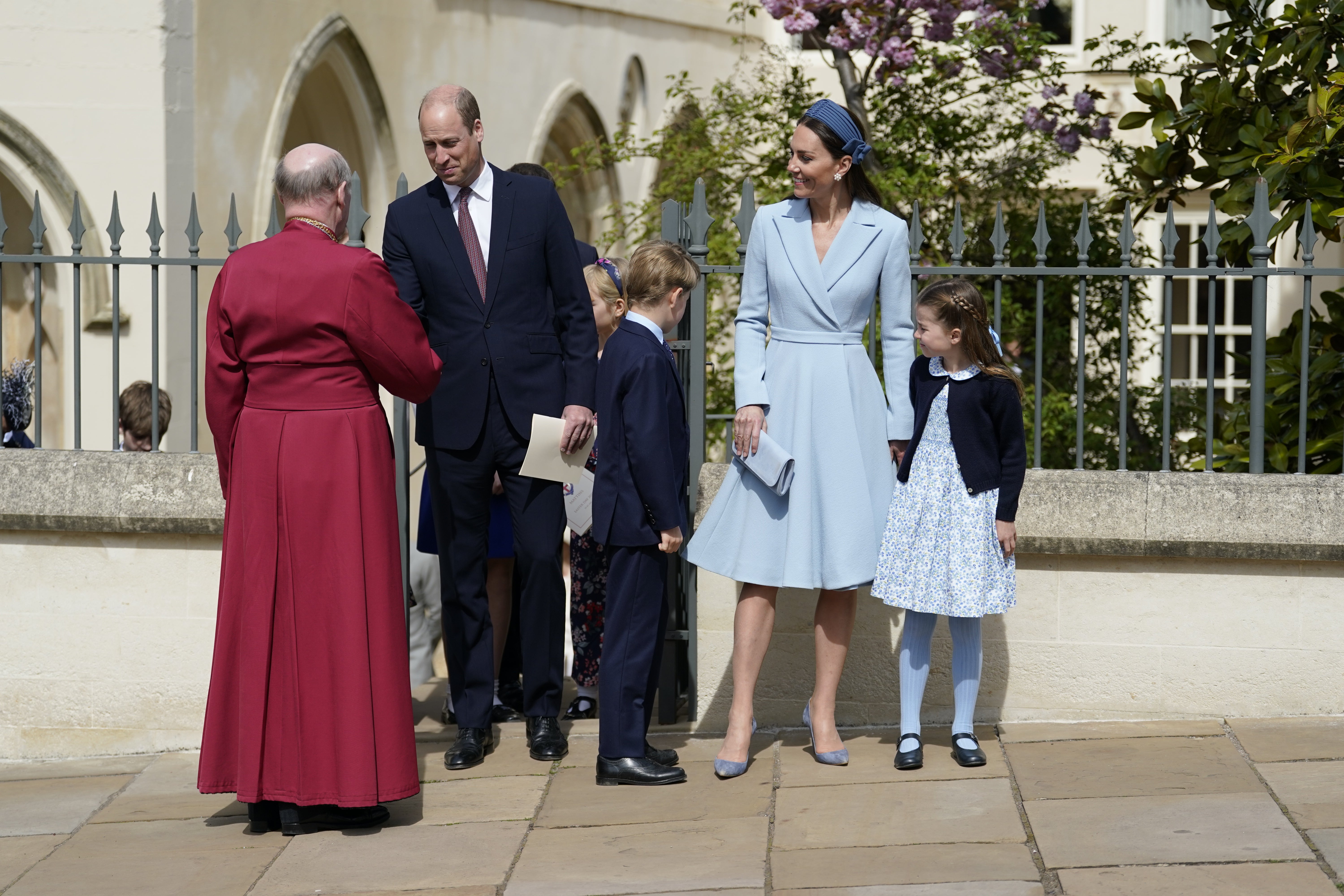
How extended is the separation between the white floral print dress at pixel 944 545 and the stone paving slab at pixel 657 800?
0.66 m

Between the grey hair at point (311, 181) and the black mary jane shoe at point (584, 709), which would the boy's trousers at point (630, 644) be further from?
the grey hair at point (311, 181)

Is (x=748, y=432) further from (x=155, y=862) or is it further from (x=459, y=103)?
(x=155, y=862)

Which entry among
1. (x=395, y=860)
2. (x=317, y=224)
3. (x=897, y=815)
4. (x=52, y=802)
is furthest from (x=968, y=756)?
(x=52, y=802)

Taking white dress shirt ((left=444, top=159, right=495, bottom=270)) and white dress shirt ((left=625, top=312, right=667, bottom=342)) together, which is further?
white dress shirt ((left=444, top=159, right=495, bottom=270))

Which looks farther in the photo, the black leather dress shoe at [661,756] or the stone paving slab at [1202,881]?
the black leather dress shoe at [661,756]

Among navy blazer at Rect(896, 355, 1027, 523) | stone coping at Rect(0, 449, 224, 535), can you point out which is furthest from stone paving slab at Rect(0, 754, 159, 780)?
navy blazer at Rect(896, 355, 1027, 523)

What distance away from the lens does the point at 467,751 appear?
4566mm

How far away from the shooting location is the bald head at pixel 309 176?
3.92m

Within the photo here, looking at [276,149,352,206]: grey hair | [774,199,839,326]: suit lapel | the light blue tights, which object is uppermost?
[276,149,352,206]: grey hair

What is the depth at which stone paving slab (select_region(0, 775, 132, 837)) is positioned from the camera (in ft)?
14.2

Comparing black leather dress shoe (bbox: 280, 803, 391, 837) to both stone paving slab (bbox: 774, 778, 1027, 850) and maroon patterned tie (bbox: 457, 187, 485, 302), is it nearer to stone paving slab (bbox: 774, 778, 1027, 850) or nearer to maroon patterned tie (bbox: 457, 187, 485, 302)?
stone paving slab (bbox: 774, 778, 1027, 850)

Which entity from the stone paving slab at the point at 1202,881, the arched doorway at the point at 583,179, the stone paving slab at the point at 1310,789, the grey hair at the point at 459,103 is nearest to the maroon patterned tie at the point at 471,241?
the grey hair at the point at 459,103

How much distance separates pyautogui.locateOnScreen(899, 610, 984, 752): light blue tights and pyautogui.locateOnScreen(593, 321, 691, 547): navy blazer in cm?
79

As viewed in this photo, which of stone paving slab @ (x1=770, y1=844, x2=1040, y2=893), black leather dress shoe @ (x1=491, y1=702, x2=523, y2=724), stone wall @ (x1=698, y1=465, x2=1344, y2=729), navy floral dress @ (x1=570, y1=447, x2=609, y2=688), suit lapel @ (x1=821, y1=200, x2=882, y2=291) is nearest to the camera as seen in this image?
stone paving slab @ (x1=770, y1=844, x2=1040, y2=893)
